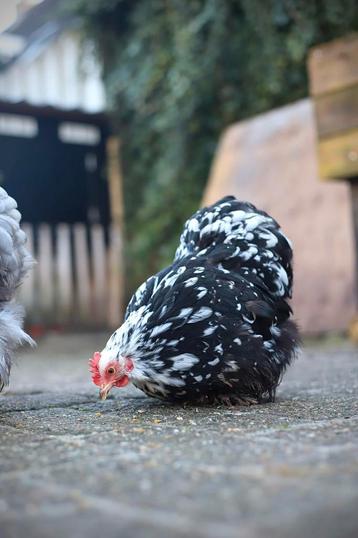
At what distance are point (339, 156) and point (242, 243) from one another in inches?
81.7

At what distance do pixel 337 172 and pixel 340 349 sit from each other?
1285 millimetres

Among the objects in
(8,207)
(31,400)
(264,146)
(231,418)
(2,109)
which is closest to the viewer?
(231,418)

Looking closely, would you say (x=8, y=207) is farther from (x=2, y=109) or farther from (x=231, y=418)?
(x=2, y=109)

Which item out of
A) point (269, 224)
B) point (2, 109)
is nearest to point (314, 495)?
point (269, 224)

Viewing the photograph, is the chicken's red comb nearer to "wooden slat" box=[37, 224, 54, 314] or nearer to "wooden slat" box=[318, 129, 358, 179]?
"wooden slat" box=[318, 129, 358, 179]

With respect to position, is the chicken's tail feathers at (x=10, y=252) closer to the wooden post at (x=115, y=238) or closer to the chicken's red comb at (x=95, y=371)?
the chicken's red comb at (x=95, y=371)

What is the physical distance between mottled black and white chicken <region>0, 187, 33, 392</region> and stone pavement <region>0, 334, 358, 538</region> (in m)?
0.25

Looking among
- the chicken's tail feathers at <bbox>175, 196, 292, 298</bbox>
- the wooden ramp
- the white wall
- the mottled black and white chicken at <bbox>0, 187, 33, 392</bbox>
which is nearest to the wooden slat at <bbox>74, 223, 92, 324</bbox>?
the wooden ramp

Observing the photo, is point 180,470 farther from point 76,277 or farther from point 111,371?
point 76,277

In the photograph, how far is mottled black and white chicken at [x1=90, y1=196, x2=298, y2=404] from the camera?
2611 mm

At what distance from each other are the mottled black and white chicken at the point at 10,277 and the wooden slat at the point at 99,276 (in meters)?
5.74

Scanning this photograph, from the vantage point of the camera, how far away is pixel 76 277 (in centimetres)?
869

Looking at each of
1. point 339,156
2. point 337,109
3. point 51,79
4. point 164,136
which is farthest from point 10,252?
point 51,79

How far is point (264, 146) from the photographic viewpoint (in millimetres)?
6996
